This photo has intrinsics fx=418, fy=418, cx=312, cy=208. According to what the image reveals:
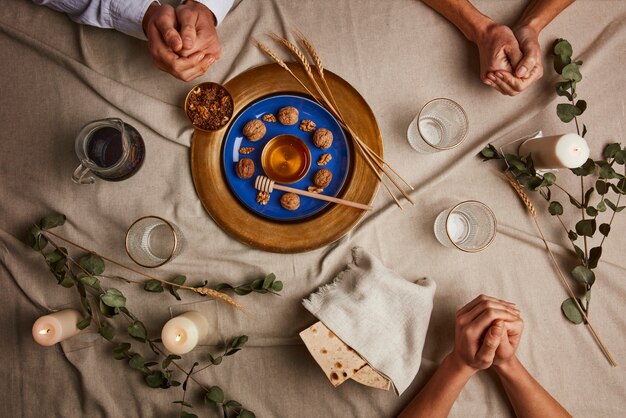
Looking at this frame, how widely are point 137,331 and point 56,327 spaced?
183 millimetres

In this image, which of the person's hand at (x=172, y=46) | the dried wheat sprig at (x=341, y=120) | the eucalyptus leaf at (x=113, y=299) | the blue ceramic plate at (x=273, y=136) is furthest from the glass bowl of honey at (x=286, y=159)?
the eucalyptus leaf at (x=113, y=299)

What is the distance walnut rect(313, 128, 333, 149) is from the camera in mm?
1095

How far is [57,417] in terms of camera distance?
44.1 inches

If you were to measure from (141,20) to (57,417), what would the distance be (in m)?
1.07

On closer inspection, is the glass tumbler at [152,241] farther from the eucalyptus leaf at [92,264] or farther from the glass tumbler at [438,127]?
the glass tumbler at [438,127]

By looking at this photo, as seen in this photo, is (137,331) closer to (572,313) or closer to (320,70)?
(320,70)

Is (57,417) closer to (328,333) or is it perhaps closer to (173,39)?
(328,333)

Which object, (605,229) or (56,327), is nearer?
(56,327)

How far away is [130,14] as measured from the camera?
42.2 inches

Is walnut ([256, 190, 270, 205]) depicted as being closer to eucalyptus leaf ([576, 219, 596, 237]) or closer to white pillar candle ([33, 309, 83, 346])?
white pillar candle ([33, 309, 83, 346])

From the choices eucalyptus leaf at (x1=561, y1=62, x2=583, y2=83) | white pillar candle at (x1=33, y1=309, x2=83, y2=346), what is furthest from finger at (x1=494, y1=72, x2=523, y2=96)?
white pillar candle at (x1=33, y1=309, x2=83, y2=346)

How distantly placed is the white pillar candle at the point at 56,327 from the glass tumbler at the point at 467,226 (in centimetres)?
97

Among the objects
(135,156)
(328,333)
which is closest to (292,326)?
(328,333)

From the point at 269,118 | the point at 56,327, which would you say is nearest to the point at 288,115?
the point at 269,118
